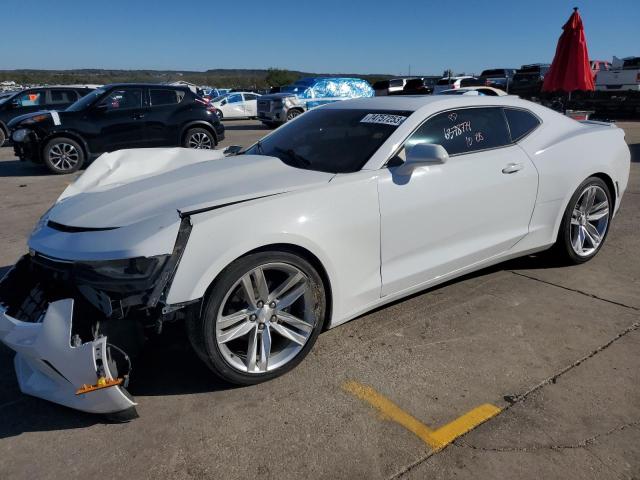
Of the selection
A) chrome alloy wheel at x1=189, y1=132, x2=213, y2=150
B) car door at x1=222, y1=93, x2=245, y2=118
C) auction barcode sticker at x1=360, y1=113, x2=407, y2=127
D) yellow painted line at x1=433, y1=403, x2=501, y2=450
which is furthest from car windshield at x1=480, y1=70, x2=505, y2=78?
yellow painted line at x1=433, y1=403, x2=501, y2=450

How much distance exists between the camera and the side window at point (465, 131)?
3.37 meters

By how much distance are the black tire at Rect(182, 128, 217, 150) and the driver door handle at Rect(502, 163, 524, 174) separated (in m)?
7.88

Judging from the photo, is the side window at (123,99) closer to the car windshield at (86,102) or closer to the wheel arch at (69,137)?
the car windshield at (86,102)

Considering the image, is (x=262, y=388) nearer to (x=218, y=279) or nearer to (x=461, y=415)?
(x=218, y=279)

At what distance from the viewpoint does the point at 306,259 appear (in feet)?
9.09

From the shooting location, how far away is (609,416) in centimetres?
243

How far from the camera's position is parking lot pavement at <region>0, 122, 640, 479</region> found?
7.18ft

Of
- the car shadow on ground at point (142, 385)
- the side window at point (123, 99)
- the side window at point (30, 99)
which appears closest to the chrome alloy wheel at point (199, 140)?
the side window at point (123, 99)

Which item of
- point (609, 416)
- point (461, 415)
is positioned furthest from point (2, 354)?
point (609, 416)

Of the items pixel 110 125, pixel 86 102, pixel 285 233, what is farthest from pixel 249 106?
pixel 285 233

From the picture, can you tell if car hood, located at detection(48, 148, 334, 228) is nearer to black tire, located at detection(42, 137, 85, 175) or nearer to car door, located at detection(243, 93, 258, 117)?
black tire, located at detection(42, 137, 85, 175)

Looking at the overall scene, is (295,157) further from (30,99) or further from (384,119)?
(30,99)

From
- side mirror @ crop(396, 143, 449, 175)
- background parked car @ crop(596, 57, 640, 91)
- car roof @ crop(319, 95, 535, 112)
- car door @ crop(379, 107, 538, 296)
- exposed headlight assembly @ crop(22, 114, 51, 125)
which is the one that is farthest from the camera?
background parked car @ crop(596, 57, 640, 91)

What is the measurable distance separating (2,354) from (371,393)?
227 cm
